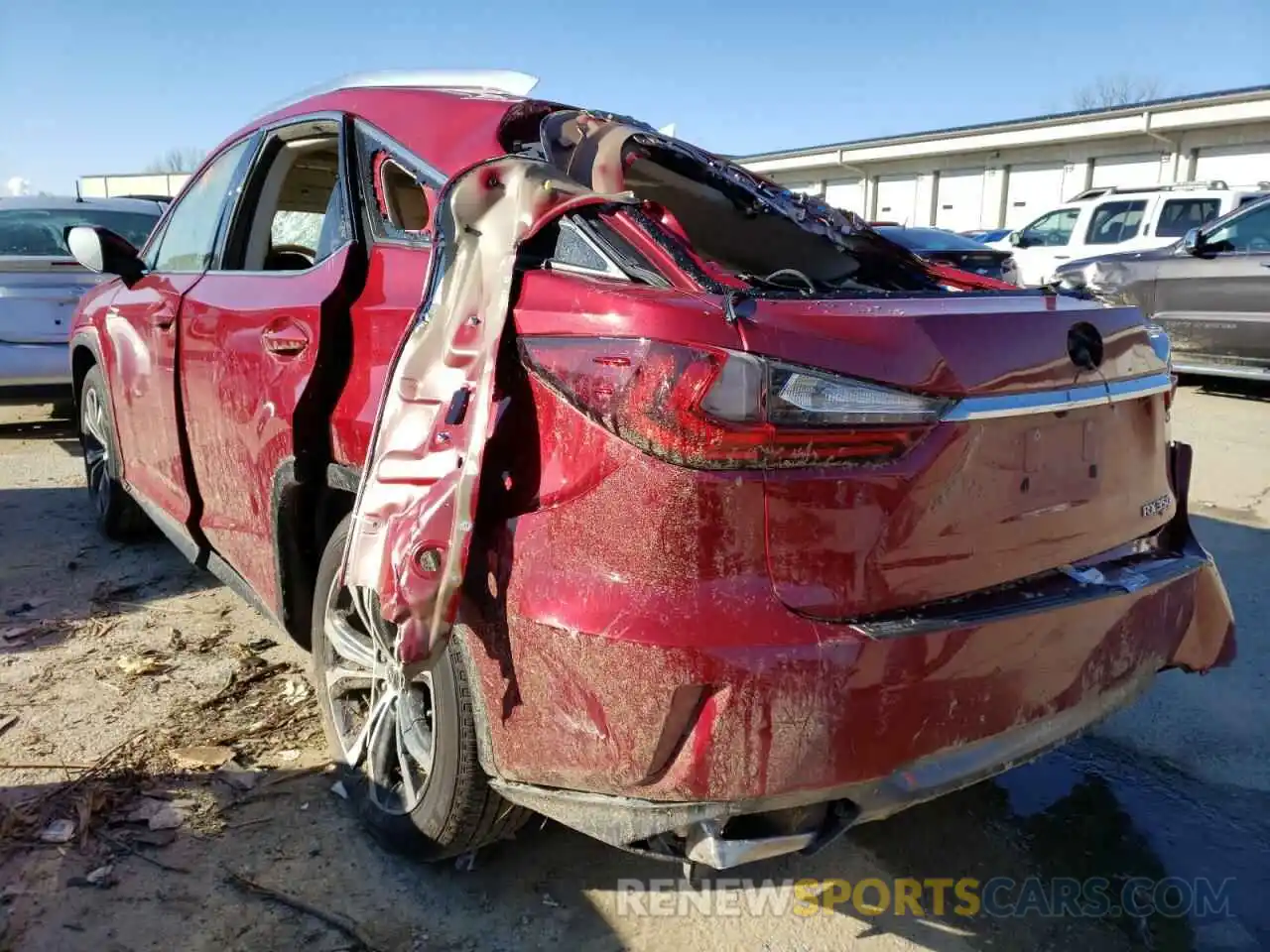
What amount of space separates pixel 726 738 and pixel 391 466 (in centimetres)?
92

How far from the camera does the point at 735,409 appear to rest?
168 centimetres

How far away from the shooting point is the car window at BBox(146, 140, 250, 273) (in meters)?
3.51

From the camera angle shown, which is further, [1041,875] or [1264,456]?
[1264,456]

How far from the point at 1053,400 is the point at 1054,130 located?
1087 inches

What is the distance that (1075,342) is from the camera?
6.80 ft

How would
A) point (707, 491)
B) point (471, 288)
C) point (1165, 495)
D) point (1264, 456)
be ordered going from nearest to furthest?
point (707, 491)
point (471, 288)
point (1165, 495)
point (1264, 456)

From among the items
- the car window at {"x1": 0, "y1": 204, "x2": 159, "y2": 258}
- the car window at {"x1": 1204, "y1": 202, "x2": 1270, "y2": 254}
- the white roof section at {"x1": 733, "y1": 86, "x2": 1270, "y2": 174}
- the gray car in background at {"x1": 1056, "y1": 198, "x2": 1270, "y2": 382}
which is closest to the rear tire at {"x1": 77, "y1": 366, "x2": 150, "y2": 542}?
the car window at {"x1": 0, "y1": 204, "x2": 159, "y2": 258}

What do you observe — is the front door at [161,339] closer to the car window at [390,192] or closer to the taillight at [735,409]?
A: the car window at [390,192]

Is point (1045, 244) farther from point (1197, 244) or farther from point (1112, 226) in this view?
point (1197, 244)

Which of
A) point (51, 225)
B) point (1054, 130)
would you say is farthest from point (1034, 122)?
point (51, 225)

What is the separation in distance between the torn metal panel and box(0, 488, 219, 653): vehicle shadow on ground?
94.1 inches

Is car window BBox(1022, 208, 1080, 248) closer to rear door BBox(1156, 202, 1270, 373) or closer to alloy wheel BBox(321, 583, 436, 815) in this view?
rear door BBox(1156, 202, 1270, 373)

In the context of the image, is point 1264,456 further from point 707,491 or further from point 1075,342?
point 707,491

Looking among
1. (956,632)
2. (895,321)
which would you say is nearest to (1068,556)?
(956,632)
